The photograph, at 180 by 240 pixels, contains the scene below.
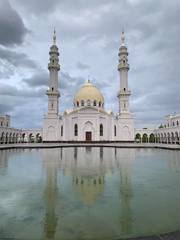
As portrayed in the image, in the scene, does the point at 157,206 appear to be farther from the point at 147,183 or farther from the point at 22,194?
the point at 22,194

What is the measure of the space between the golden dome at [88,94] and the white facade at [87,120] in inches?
110

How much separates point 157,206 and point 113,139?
3841 centimetres

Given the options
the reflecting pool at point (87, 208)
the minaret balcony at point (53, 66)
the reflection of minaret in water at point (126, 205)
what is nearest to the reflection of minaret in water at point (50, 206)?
the reflecting pool at point (87, 208)

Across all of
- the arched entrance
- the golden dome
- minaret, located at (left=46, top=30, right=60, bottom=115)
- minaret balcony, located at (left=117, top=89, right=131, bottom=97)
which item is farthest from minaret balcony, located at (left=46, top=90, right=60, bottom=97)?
minaret balcony, located at (left=117, top=89, right=131, bottom=97)

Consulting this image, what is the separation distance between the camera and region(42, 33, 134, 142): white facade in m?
41.8

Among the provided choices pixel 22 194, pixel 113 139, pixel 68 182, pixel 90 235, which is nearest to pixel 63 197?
pixel 22 194

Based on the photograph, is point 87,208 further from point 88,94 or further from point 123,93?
point 88,94

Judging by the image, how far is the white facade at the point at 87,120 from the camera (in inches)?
1644

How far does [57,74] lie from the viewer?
140ft

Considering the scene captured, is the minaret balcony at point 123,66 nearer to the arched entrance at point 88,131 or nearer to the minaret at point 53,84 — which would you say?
the minaret at point 53,84

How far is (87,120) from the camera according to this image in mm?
41750

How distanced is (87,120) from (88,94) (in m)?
6.57

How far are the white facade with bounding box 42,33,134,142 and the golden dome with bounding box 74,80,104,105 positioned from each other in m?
2.80

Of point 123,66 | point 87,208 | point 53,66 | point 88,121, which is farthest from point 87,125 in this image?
point 87,208
